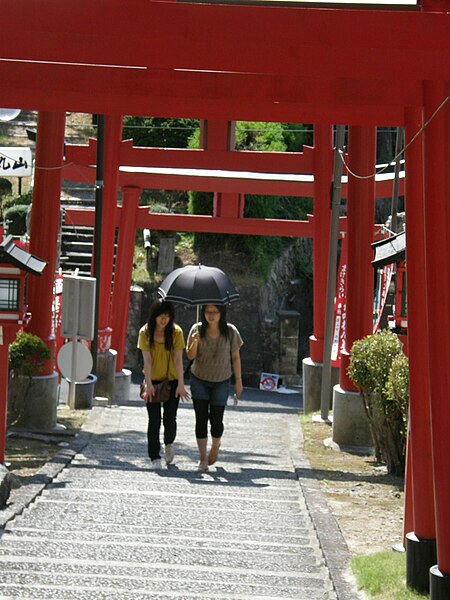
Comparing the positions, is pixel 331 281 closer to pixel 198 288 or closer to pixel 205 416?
pixel 198 288

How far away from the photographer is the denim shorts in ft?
31.6

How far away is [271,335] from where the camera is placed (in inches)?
1111

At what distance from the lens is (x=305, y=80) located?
19.7 feet

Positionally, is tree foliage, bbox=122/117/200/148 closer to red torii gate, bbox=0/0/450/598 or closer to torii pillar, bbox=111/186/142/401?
torii pillar, bbox=111/186/142/401

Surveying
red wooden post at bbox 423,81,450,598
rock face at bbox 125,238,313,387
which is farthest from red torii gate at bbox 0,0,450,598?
rock face at bbox 125,238,313,387

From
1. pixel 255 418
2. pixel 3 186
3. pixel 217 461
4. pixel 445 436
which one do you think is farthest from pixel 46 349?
pixel 3 186

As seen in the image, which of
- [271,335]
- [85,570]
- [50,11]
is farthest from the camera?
[271,335]

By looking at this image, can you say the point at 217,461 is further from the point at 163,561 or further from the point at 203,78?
the point at 203,78

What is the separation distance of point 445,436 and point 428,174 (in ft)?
4.25

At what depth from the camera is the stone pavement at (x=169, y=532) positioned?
19.5 ft

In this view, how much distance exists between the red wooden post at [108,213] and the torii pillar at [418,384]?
35.1 feet

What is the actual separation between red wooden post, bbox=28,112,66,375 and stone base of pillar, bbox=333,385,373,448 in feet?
10.3

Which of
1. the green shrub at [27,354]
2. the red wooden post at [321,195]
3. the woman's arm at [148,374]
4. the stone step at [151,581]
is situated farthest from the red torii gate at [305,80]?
the red wooden post at [321,195]

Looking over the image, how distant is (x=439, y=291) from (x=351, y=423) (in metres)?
6.50
